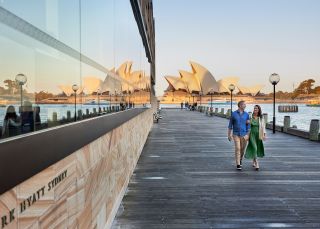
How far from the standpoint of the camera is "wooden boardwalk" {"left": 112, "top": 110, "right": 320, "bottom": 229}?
6.20 metres

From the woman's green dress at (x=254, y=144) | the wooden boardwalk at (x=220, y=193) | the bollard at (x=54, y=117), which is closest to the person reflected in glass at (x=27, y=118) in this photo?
the bollard at (x=54, y=117)

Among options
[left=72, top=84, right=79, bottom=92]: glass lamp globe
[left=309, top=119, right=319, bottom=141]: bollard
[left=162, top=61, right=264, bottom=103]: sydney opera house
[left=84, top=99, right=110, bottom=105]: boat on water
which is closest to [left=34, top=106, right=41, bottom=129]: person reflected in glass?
[left=72, top=84, right=79, bottom=92]: glass lamp globe

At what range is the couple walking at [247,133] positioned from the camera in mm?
11000

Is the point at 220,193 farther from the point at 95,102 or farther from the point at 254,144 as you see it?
the point at 95,102

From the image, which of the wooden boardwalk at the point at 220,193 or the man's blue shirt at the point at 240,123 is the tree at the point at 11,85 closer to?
the wooden boardwalk at the point at 220,193

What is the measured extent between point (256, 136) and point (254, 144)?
0.24 m

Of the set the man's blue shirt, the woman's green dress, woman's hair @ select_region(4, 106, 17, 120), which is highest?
woman's hair @ select_region(4, 106, 17, 120)

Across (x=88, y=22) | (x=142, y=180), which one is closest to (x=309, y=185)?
(x=142, y=180)

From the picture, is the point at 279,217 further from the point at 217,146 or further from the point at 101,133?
the point at 217,146

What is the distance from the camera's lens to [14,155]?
1894mm

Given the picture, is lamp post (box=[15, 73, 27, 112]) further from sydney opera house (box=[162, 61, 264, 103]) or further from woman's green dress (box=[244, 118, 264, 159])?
sydney opera house (box=[162, 61, 264, 103])

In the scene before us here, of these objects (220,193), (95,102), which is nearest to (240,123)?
(220,193)

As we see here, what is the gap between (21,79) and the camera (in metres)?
2.08

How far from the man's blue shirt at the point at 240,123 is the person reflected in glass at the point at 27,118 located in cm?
901
